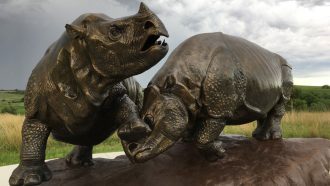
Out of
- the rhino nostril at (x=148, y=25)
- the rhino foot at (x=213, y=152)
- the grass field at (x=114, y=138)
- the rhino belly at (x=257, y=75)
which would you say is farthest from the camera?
the grass field at (x=114, y=138)

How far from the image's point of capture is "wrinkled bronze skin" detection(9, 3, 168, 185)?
238 cm

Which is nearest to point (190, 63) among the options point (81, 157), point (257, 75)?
point (257, 75)

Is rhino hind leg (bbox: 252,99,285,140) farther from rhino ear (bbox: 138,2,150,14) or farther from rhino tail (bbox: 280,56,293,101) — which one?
rhino ear (bbox: 138,2,150,14)

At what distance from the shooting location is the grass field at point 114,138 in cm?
729

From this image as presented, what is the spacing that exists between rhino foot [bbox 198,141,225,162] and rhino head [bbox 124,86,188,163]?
0.36 meters

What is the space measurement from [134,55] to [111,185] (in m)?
0.93

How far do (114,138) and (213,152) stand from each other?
227 inches

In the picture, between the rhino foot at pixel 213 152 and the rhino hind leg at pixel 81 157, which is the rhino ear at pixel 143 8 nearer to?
the rhino foot at pixel 213 152

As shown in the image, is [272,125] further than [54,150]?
No

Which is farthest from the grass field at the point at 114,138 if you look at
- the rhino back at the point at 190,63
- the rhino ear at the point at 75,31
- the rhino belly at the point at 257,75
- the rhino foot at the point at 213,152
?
the rhino ear at the point at 75,31

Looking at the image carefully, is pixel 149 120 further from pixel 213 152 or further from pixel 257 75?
pixel 257 75

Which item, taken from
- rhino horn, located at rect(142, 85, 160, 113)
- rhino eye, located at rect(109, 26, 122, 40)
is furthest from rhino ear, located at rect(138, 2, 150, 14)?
rhino horn, located at rect(142, 85, 160, 113)

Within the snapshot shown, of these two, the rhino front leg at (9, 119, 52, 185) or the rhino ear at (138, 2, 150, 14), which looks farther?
the rhino front leg at (9, 119, 52, 185)

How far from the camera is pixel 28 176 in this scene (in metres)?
2.74
